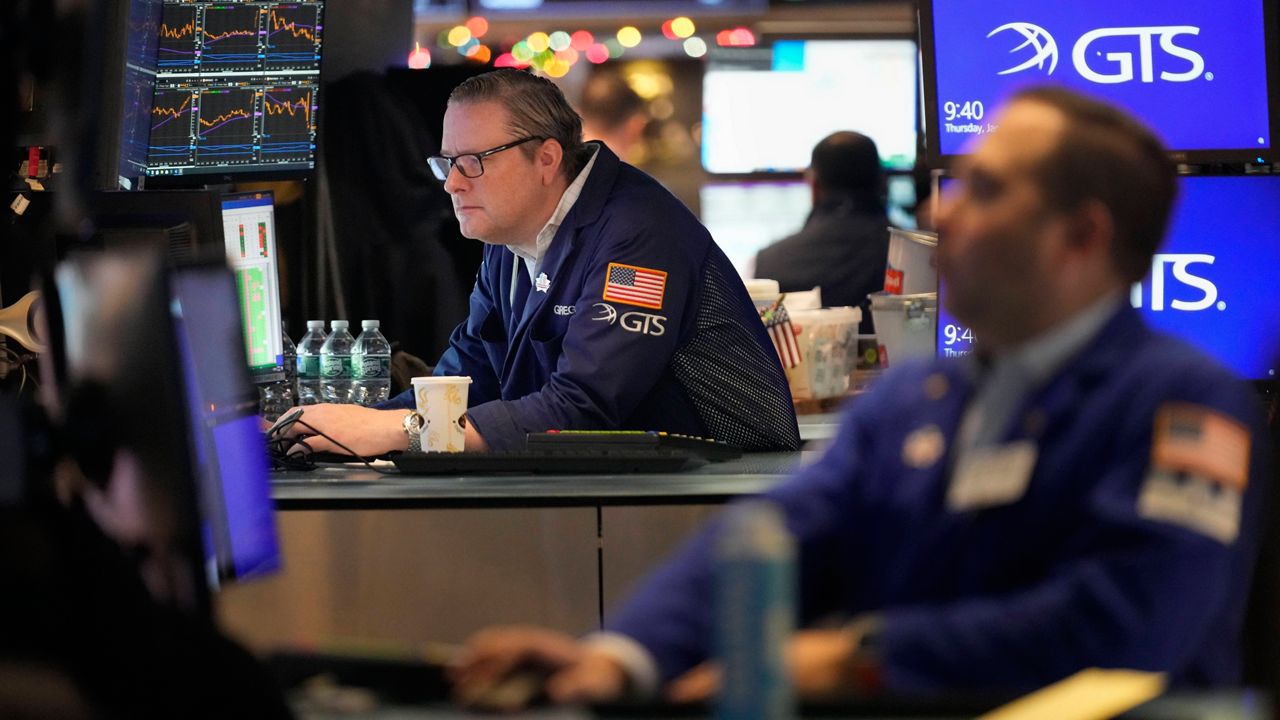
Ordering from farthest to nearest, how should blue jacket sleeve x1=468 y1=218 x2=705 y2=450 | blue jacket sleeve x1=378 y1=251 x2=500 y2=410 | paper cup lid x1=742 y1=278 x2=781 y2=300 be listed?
1. paper cup lid x1=742 y1=278 x2=781 y2=300
2. blue jacket sleeve x1=378 y1=251 x2=500 y2=410
3. blue jacket sleeve x1=468 y1=218 x2=705 y2=450

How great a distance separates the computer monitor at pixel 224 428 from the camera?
1603mm

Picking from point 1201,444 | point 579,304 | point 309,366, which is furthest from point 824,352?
point 1201,444

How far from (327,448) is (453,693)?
1894mm

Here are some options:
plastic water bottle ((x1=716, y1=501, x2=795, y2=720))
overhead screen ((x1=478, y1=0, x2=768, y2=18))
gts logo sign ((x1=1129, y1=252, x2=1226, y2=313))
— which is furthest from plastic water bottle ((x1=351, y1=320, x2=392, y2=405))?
overhead screen ((x1=478, y1=0, x2=768, y2=18))

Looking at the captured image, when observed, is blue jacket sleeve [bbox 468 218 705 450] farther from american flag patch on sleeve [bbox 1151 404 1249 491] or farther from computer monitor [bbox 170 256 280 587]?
american flag patch on sleeve [bbox 1151 404 1249 491]

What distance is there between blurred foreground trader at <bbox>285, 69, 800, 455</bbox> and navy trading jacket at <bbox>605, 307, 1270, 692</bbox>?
4.86ft

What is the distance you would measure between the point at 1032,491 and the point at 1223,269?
6.82ft

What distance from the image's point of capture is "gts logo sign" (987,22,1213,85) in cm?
348

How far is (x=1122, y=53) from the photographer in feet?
11.5

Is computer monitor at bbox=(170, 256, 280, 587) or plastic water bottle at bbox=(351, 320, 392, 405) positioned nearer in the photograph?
computer monitor at bbox=(170, 256, 280, 587)

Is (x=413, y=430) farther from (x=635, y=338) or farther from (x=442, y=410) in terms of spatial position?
(x=635, y=338)

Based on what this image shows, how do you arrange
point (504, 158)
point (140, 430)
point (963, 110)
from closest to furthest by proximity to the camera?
point (140, 430), point (963, 110), point (504, 158)

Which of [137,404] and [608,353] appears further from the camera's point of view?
[608,353]

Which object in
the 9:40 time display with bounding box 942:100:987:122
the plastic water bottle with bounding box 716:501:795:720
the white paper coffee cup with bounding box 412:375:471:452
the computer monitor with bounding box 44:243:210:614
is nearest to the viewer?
the plastic water bottle with bounding box 716:501:795:720
